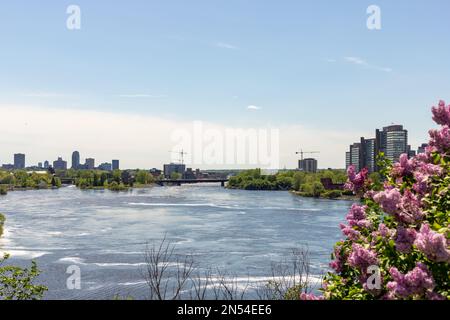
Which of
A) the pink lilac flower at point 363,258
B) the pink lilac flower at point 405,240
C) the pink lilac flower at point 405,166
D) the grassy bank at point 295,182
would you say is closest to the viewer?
the pink lilac flower at point 405,240

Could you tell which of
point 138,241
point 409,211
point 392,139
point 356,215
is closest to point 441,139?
point 409,211

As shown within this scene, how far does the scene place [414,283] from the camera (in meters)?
3.41

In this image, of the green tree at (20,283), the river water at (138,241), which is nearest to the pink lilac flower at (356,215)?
the green tree at (20,283)

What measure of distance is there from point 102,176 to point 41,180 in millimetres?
16570

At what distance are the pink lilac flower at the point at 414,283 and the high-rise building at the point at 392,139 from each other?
257ft

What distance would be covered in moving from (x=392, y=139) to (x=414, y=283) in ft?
280

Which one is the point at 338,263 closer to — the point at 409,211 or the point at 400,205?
the point at 409,211

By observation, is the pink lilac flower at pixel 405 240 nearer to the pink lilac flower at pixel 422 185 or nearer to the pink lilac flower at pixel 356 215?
the pink lilac flower at pixel 422 185

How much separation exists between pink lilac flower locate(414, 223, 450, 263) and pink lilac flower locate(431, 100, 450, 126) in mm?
1610

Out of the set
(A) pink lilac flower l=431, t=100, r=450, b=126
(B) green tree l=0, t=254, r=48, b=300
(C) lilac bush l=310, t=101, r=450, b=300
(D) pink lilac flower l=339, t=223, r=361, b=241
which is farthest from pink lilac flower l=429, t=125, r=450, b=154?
(B) green tree l=0, t=254, r=48, b=300

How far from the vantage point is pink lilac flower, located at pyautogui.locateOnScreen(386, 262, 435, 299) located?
11.1 ft

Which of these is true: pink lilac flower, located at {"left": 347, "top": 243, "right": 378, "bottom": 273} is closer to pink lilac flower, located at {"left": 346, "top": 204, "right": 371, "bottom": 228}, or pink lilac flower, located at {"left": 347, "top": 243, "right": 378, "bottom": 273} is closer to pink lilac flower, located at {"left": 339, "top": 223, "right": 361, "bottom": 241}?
pink lilac flower, located at {"left": 339, "top": 223, "right": 361, "bottom": 241}

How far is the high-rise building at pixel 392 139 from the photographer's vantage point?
265 feet
